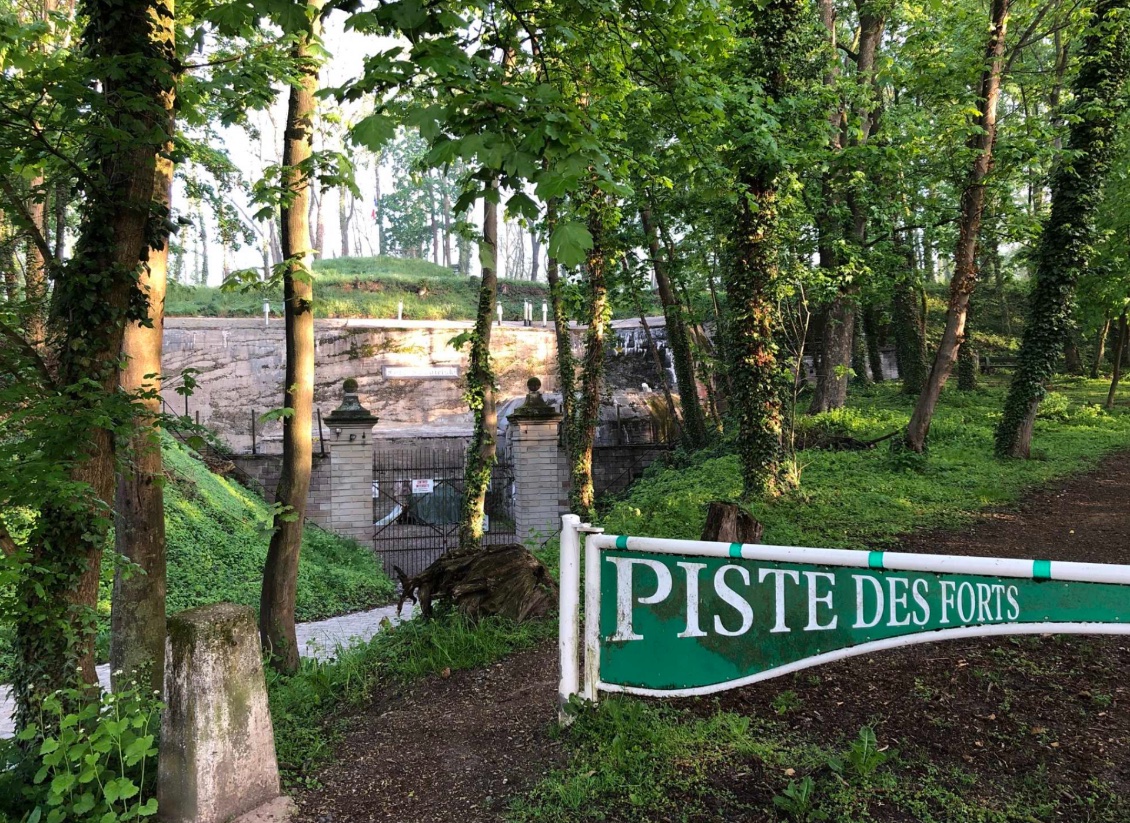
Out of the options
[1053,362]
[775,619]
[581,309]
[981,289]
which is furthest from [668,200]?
[981,289]

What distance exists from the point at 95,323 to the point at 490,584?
3.14 meters

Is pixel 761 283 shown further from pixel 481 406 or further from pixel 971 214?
pixel 481 406

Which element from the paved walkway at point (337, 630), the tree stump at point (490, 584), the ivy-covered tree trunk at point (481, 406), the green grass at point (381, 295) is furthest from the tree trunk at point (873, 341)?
the tree stump at point (490, 584)

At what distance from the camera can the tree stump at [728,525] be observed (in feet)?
15.8

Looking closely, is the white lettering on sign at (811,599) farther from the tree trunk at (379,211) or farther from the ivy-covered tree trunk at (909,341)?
the tree trunk at (379,211)

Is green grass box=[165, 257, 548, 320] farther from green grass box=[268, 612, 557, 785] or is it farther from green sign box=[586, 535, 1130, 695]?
green sign box=[586, 535, 1130, 695]

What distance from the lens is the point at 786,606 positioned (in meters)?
2.78

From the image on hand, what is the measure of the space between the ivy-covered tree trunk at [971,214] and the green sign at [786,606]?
896 centimetres

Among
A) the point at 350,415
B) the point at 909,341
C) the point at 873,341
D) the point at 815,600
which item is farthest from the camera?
the point at 873,341

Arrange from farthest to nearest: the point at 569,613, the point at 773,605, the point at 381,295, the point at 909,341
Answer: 1. the point at 381,295
2. the point at 909,341
3. the point at 569,613
4. the point at 773,605

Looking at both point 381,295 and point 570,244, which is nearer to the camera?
point 570,244

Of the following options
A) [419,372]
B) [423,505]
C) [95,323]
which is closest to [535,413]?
[423,505]

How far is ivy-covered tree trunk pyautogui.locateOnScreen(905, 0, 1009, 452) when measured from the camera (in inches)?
385

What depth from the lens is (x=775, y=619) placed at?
9.22ft
